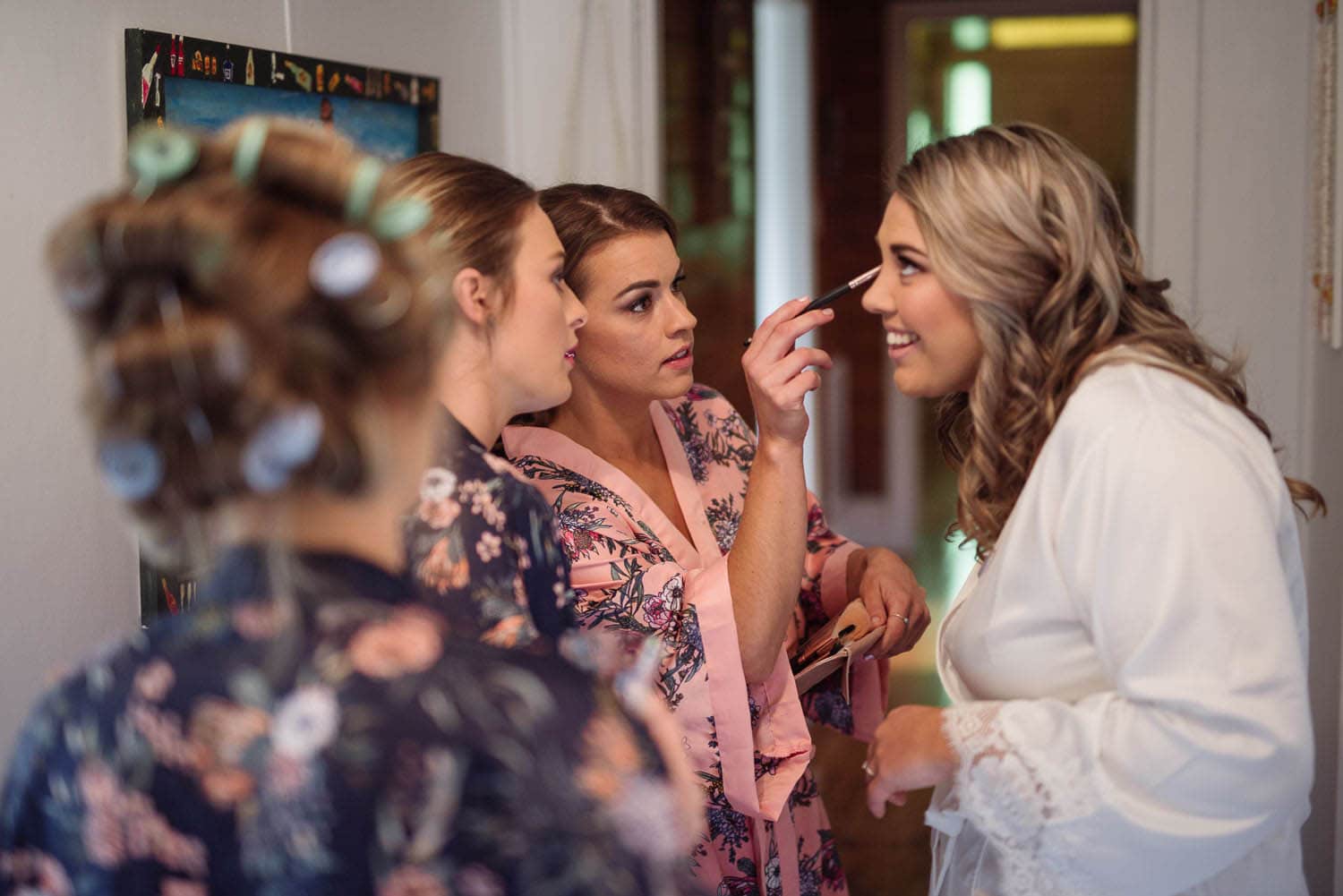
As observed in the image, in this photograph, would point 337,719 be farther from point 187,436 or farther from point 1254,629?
point 1254,629

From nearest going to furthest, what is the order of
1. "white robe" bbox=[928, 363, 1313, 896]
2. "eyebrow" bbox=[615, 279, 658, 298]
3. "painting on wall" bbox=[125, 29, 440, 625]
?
"white robe" bbox=[928, 363, 1313, 896], "painting on wall" bbox=[125, 29, 440, 625], "eyebrow" bbox=[615, 279, 658, 298]

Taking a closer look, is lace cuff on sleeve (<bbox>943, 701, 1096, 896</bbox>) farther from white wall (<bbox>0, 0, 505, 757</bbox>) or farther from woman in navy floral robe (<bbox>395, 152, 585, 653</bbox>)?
white wall (<bbox>0, 0, 505, 757</bbox>)

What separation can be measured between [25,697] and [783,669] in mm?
900

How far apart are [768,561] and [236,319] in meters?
0.93

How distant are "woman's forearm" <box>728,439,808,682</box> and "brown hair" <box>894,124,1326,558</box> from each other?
0.95 feet

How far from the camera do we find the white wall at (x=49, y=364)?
145 cm

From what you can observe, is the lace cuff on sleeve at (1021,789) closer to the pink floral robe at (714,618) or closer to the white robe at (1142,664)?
the white robe at (1142,664)

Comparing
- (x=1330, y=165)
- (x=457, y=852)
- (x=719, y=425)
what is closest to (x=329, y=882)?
(x=457, y=852)

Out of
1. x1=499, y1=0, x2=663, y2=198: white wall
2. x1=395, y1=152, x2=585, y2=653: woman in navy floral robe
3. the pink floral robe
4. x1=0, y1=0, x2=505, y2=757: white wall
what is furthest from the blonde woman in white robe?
x1=499, y1=0, x2=663, y2=198: white wall

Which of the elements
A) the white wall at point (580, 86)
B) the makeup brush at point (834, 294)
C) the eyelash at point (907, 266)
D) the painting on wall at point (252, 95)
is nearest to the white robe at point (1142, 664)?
the eyelash at point (907, 266)

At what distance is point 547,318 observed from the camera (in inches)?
57.6

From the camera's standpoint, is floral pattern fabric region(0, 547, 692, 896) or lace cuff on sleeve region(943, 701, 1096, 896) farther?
lace cuff on sleeve region(943, 701, 1096, 896)

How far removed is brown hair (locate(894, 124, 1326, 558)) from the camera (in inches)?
53.3

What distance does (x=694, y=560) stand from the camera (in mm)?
1799
